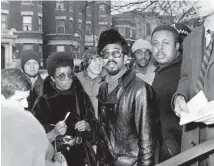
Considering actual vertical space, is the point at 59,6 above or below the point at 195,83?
above

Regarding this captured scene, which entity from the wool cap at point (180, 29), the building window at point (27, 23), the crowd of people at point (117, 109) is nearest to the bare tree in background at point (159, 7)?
the wool cap at point (180, 29)

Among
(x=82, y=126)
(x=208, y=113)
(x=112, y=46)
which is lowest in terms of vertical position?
(x=82, y=126)

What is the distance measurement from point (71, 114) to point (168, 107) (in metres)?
0.72

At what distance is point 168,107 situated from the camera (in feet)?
9.25

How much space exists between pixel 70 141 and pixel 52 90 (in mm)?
414

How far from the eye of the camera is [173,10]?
25.8 ft

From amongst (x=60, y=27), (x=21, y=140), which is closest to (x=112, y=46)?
(x=21, y=140)

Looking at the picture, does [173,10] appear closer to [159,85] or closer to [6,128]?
[159,85]

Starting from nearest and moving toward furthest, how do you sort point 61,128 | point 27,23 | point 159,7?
point 61,128 → point 159,7 → point 27,23

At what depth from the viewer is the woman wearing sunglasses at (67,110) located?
2.78 m

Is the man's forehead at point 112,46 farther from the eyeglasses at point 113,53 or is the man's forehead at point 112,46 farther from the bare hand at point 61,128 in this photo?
the bare hand at point 61,128

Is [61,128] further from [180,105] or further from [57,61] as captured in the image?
[180,105]

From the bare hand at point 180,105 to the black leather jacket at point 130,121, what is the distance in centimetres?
16

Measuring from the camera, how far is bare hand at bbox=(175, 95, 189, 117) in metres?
2.17
